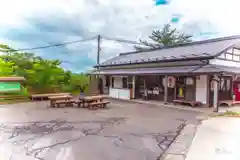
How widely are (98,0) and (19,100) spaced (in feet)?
43.9

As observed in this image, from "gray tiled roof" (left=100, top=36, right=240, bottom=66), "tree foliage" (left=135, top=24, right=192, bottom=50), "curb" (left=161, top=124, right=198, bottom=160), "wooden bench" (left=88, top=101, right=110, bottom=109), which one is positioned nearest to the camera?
"curb" (left=161, top=124, right=198, bottom=160)

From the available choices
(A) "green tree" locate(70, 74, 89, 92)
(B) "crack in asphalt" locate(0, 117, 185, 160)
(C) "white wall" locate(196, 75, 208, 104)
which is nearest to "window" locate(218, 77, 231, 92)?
(C) "white wall" locate(196, 75, 208, 104)

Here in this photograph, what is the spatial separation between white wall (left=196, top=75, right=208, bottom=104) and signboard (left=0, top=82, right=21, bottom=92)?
1292 centimetres

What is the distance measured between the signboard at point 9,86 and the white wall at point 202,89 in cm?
1292

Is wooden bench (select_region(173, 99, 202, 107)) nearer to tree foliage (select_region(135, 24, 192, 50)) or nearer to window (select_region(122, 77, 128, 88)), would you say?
window (select_region(122, 77, 128, 88))

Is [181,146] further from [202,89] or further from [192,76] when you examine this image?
[192,76]

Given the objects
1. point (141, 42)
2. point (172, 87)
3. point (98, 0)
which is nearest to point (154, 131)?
point (98, 0)

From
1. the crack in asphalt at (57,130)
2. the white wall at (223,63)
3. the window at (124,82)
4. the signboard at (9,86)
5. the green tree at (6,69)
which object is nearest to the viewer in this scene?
the crack in asphalt at (57,130)

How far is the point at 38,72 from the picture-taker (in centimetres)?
1773

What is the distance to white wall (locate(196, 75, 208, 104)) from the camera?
12977 mm

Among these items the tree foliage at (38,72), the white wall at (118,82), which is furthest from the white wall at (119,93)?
the tree foliage at (38,72)

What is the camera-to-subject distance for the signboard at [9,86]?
14.3 metres

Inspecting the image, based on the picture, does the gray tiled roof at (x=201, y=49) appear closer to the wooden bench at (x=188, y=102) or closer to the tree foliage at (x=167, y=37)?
the wooden bench at (x=188, y=102)

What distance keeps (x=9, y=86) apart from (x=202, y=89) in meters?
13.5
